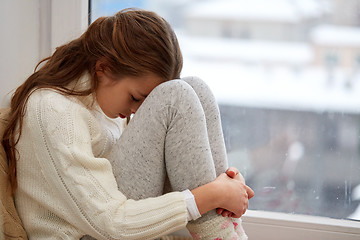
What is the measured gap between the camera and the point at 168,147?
105 cm

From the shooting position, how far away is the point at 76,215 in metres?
0.99

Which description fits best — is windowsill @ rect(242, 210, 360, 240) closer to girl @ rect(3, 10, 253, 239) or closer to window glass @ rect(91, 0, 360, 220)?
window glass @ rect(91, 0, 360, 220)

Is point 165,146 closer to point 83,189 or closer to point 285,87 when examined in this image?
point 83,189

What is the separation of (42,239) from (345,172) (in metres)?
0.96

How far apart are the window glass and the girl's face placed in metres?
0.46

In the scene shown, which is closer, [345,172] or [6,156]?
[6,156]

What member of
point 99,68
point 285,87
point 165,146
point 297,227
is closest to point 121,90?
point 99,68

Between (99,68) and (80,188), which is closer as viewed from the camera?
(80,188)

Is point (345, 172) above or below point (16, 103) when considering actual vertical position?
below

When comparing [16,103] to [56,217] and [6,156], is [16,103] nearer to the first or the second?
[6,156]

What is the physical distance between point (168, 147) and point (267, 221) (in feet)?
1.98

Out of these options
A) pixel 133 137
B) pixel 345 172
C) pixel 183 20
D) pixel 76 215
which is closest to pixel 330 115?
pixel 345 172

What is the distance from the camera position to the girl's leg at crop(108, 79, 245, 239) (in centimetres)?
104

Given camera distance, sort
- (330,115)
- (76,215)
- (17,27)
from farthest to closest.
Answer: (330,115), (17,27), (76,215)
